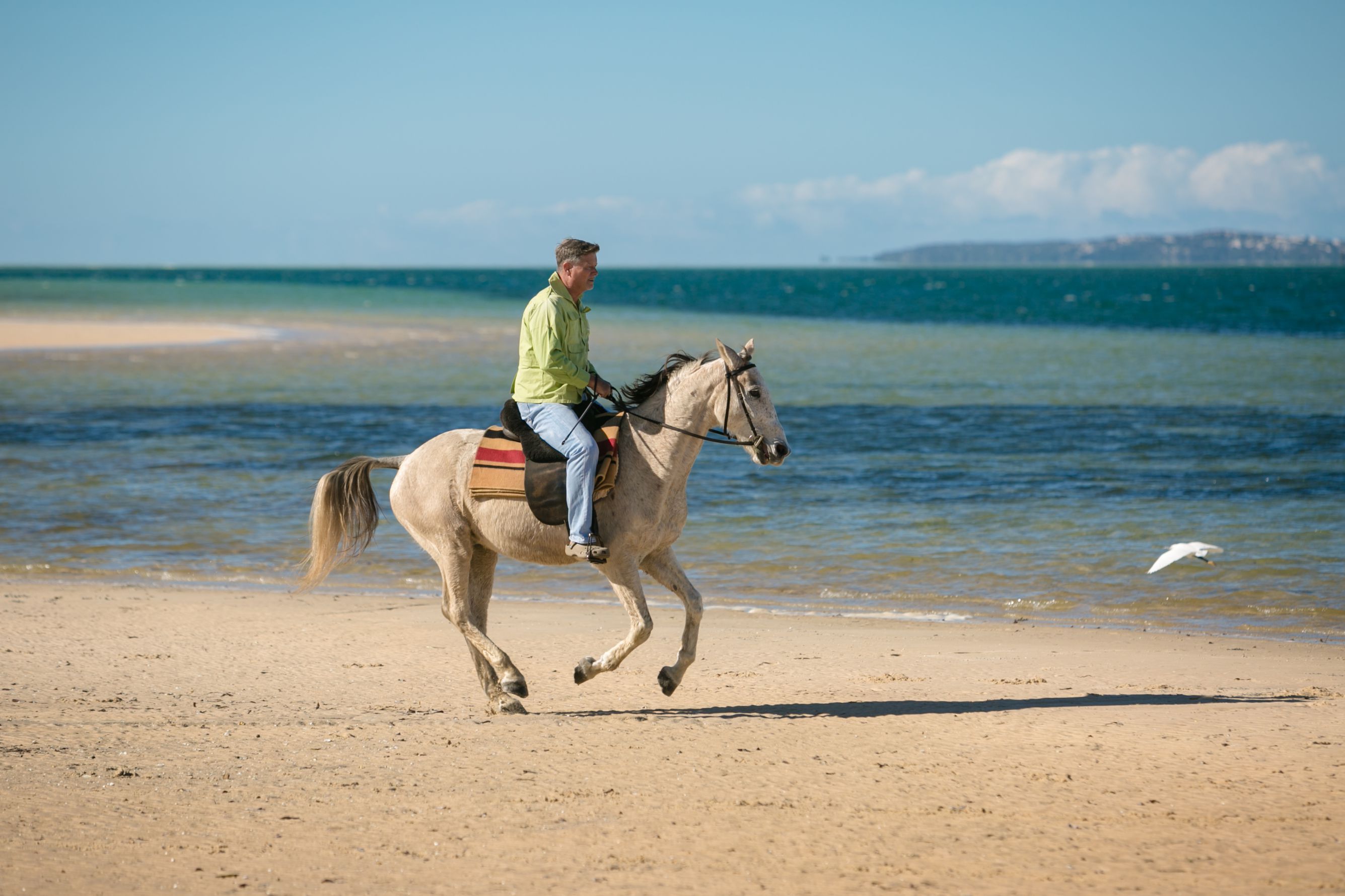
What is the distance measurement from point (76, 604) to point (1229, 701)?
911cm

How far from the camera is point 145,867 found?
17.4ft

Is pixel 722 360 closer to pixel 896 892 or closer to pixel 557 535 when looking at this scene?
pixel 557 535

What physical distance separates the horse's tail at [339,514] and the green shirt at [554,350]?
159cm

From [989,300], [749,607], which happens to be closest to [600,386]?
[749,607]

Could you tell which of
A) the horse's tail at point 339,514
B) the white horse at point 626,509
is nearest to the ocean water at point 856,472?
the horse's tail at point 339,514

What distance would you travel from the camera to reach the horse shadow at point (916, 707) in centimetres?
786

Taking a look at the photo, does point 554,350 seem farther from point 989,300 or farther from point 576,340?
point 989,300

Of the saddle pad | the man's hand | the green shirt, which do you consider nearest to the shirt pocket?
the green shirt

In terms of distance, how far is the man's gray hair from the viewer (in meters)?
7.66

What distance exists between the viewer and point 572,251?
7.66 m

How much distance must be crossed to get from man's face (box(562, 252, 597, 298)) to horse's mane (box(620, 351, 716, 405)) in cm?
66

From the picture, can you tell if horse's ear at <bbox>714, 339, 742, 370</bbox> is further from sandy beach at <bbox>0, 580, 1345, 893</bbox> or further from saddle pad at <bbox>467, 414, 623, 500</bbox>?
sandy beach at <bbox>0, 580, 1345, 893</bbox>

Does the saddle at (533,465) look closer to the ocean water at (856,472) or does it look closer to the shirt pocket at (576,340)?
the shirt pocket at (576,340)

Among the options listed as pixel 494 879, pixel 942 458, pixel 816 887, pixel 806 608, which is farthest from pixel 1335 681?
pixel 942 458
